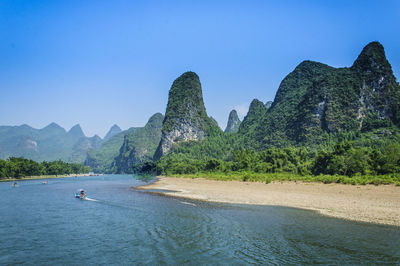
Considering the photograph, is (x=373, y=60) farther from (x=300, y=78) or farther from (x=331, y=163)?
(x=331, y=163)

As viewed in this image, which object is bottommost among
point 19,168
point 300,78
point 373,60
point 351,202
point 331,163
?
point 19,168

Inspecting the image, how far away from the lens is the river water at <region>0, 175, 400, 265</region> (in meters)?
12.1

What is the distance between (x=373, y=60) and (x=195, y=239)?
12816 centimetres

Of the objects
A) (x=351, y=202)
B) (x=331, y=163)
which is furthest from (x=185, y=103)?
(x=351, y=202)

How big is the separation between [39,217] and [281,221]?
68.4 feet

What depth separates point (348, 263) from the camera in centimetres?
1123

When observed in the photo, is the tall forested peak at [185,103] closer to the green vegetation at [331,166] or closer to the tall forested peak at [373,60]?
the green vegetation at [331,166]

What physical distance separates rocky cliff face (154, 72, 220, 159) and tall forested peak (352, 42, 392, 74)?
102790mm

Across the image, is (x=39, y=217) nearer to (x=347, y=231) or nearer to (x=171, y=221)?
(x=171, y=221)

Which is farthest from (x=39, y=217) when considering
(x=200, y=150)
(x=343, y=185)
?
(x=200, y=150)

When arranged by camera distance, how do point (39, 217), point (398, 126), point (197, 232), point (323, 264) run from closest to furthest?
point (323, 264)
point (197, 232)
point (39, 217)
point (398, 126)

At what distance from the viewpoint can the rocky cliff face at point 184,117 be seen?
178500 millimetres

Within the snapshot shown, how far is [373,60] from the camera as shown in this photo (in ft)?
360

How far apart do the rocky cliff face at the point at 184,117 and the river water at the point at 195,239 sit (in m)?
155
